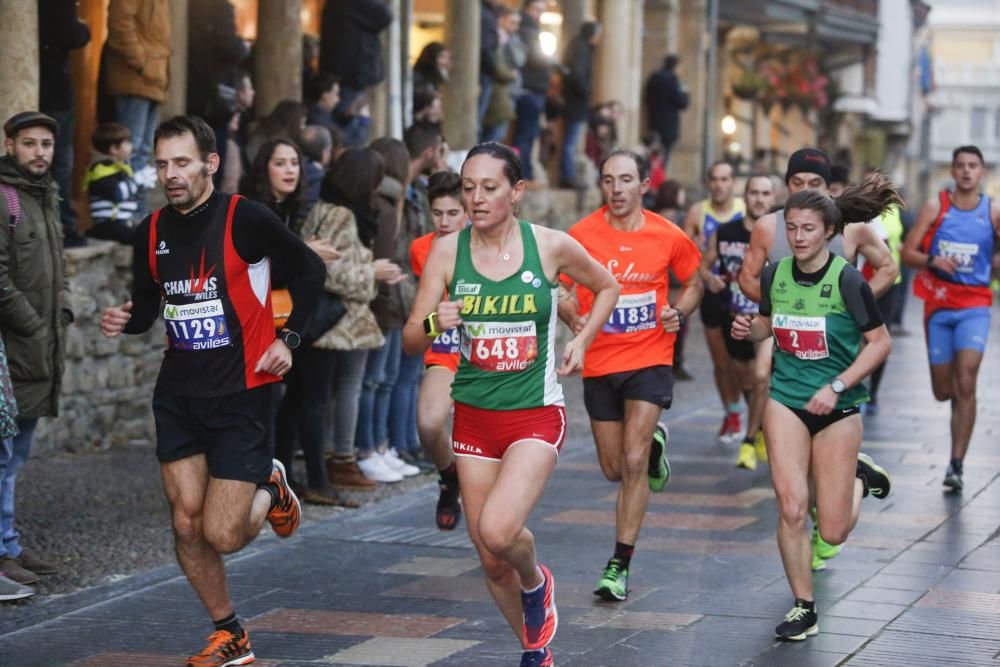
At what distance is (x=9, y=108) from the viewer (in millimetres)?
10398

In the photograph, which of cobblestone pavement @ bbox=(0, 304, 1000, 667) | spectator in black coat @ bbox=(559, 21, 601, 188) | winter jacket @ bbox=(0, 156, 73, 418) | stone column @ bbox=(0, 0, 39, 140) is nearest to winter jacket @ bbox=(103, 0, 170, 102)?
stone column @ bbox=(0, 0, 39, 140)

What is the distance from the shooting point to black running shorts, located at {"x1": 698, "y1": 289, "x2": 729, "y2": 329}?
13.0 m

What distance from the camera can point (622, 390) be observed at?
329 inches

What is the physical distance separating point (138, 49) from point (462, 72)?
20.6 ft

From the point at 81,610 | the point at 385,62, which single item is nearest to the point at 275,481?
the point at 81,610

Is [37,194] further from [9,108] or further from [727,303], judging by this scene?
[727,303]

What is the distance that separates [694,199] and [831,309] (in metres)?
19.9

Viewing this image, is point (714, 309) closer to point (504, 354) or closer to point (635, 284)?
point (635, 284)

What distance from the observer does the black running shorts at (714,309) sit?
13.0m

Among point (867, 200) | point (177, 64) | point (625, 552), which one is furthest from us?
point (177, 64)

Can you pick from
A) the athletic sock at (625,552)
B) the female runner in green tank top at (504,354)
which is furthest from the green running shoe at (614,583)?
the female runner in green tank top at (504,354)

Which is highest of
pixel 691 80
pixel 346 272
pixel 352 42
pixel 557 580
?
pixel 691 80

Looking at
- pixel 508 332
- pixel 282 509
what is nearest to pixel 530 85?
pixel 282 509

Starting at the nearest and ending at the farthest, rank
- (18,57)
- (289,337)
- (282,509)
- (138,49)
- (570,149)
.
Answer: (289,337), (282,509), (18,57), (138,49), (570,149)
